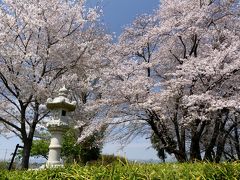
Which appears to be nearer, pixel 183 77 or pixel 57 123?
pixel 57 123

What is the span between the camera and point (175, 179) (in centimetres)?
→ 272

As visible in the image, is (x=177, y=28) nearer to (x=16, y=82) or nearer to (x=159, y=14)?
(x=159, y=14)

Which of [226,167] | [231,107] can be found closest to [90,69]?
[231,107]

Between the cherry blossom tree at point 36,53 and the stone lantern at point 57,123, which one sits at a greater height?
the cherry blossom tree at point 36,53

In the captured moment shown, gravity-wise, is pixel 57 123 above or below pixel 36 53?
below

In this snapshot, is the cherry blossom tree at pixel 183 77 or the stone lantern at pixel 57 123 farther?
the cherry blossom tree at pixel 183 77

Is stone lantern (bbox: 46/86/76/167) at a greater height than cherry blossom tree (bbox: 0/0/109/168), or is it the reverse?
cherry blossom tree (bbox: 0/0/109/168)

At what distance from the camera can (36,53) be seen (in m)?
16.6

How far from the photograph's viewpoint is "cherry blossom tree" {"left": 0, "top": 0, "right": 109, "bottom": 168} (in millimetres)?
15672

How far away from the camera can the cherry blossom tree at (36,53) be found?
15672 millimetres

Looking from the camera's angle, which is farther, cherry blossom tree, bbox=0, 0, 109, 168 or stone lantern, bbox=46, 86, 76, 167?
cherry blossom tree, bbox=0, 0, 109, 168

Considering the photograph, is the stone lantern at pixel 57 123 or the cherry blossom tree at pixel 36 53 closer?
the stone lantern at pixel 57 123

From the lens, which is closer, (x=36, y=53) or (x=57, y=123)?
(x=57, y=123)

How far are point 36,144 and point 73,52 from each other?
14.9 metres
